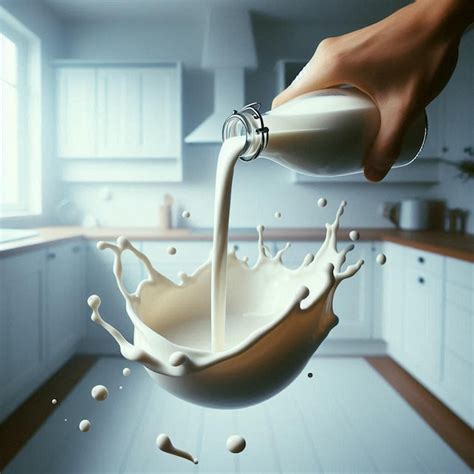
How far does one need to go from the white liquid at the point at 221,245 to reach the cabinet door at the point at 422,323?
1.96m

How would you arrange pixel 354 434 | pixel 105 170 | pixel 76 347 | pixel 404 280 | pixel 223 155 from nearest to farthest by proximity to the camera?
pixel 223 155 < pixel 354 434 < pixel 404 280 < pixel 76 347 < pixel 105 170

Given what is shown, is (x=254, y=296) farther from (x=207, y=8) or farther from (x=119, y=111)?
(x=207, y=8)

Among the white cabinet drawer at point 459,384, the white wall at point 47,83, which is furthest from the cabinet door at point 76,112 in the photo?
the white cabinet drawer at point 459,384

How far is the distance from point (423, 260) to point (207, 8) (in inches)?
85.5

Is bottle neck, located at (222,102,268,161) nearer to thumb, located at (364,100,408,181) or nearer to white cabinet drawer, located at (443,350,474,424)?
thumb, located at (364,100,408,181)

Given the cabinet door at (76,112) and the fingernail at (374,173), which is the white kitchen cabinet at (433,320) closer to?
the fingernail at (374,173)

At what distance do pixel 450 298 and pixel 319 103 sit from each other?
2.03 m

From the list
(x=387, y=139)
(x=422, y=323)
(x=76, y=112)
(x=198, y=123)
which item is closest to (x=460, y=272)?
(x=422, y=323)

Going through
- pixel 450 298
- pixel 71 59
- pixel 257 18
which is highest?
pixel 257 18

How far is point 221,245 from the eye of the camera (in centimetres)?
54

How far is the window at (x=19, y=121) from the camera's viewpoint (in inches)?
120

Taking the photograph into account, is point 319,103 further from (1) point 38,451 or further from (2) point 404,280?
(2) point 404,280

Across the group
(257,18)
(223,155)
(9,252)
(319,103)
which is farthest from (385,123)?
(257,18)

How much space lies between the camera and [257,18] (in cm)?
343
